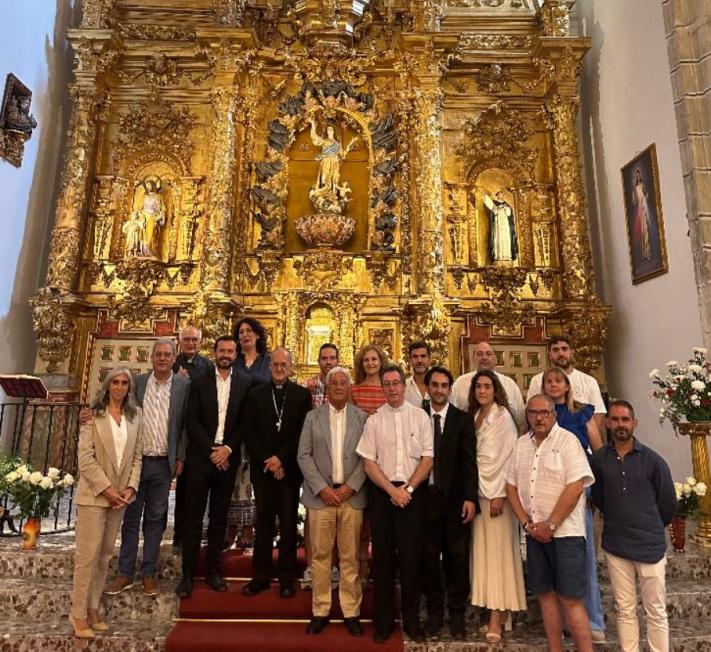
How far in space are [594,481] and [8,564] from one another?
15.9ft

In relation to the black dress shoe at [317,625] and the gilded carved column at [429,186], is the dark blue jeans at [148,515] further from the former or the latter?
the gilded carved column at [429,186]

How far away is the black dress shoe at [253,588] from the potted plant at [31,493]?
2.13 metres

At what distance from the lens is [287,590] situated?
13.6 ft

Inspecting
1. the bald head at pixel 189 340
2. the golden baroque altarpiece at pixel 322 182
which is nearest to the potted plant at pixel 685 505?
the golden baroque altarpiece at pixel 322 182

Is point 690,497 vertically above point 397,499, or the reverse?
point 397,499

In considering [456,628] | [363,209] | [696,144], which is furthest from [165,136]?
[456,628]

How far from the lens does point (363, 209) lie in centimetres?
1066

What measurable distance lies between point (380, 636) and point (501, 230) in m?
7.97

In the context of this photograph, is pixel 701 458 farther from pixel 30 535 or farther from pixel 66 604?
pixel 30 535

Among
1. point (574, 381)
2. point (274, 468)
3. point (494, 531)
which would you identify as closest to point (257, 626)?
point (274, 468)

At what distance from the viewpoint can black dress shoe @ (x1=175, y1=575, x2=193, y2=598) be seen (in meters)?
4.14

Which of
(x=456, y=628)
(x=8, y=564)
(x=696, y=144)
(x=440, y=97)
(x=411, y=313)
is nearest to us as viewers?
(x=456, y=628)

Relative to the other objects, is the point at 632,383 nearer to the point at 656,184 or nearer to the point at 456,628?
the point at 656,184

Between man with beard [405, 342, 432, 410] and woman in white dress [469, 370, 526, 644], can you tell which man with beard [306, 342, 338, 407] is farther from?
woman in white dress [469, 370, 526, 644]
